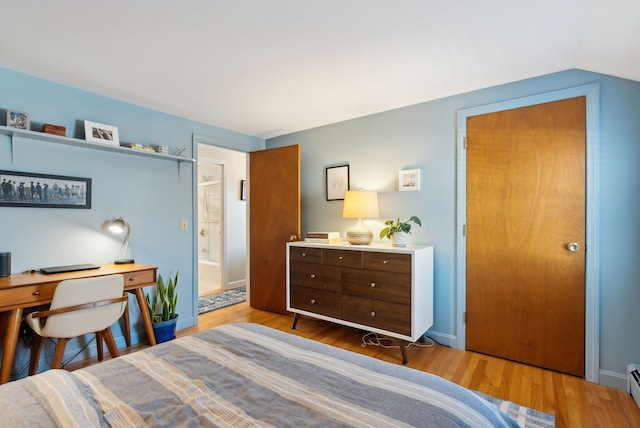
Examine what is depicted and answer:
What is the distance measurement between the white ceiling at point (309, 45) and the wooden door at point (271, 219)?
1034 mm

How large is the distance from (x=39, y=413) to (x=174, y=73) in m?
2.14

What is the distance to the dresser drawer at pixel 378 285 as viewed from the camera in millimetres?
2398

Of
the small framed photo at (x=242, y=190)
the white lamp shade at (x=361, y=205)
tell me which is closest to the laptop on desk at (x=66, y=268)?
the white lamp shade at (x=361, y=205)

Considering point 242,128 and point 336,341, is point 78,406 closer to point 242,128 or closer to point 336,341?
point 336,341

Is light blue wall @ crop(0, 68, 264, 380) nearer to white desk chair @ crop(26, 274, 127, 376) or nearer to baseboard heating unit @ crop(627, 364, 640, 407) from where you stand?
white desk chair @ crop(26, 274, 127, 376)

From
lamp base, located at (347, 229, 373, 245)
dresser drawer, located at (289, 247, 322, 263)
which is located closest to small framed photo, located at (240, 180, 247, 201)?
dresser drawer, located at (289, 247, 322, 263)

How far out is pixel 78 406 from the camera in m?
0.88

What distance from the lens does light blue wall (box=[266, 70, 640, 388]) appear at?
78.2 inches

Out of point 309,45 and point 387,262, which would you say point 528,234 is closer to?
point 387,262

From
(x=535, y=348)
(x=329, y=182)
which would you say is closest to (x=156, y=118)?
(x=329, y=182)

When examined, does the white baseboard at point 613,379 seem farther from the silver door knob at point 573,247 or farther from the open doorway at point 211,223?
the open doorway at point 211,223

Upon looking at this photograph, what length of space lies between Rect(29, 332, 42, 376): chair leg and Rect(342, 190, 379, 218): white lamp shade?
99.0 inches

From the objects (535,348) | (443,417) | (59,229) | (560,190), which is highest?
(560,190)

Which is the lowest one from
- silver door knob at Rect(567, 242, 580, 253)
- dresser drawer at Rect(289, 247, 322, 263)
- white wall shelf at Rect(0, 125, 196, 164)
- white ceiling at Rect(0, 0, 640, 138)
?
dresser drawer at Rect(289, 247, 322, 263)
